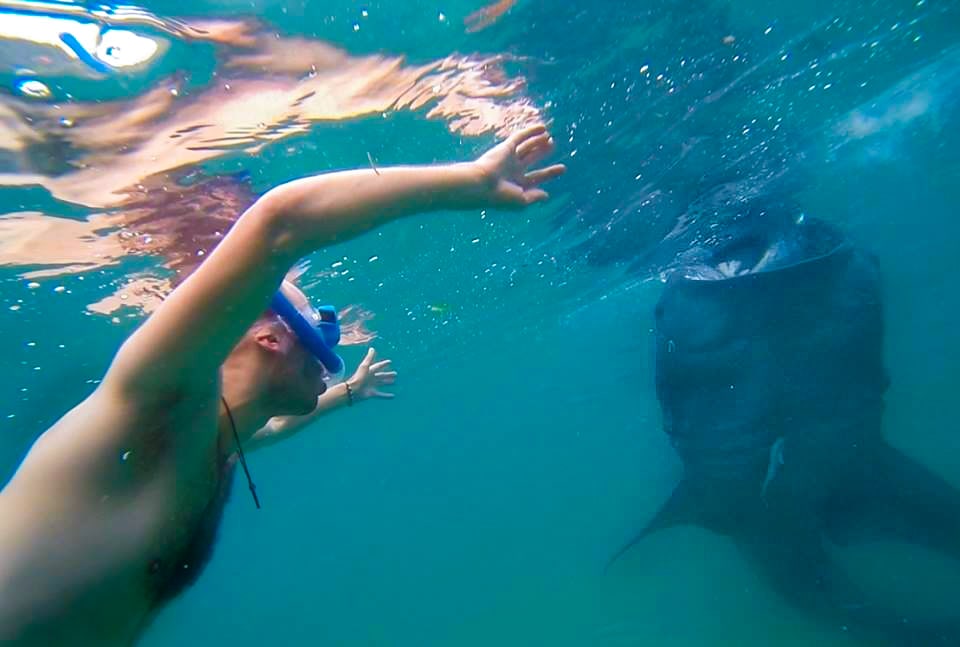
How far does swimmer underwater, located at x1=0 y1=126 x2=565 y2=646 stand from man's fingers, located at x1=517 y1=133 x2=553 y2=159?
0.06 metres

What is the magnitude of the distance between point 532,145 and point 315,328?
1581 mm

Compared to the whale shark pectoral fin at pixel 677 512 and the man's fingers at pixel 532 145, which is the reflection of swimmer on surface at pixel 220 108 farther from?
the whale shark pectoral fin at pixel 677 512

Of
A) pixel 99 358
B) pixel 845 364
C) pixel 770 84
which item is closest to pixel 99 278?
pixel 99 358

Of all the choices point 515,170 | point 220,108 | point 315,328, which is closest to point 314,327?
point 315,328

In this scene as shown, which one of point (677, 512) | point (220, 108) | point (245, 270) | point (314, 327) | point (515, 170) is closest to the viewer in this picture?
point (245, 270)

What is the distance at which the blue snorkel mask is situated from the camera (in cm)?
323

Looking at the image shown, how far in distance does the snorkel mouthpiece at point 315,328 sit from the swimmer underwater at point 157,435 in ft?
2.14

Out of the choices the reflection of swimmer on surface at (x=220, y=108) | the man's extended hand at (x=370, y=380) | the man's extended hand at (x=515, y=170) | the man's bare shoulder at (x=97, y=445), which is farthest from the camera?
the man's extended hand at (x=370, y=380)

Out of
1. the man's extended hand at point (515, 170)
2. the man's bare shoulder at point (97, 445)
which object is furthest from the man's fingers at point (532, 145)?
the man's bare shoulder at point (97, 445)

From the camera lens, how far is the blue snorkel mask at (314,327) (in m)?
3.23

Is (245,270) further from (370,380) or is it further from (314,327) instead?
(370,380)

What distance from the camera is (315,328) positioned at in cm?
343

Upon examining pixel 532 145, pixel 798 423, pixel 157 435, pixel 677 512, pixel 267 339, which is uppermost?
pixel 532 145

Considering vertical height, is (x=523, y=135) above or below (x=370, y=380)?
above
